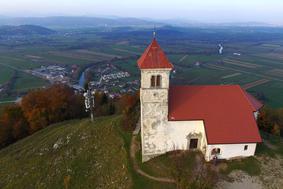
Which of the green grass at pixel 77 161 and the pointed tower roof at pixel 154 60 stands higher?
the pointed tower roof at pixel 154 60

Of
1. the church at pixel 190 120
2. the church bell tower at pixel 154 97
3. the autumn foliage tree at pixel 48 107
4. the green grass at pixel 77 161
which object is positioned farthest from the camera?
the autumn foliage tree at pixel 48 107

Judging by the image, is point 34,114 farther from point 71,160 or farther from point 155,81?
point 155,81

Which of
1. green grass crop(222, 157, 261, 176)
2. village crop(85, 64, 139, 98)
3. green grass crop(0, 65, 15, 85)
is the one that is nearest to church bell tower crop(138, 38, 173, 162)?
green grass crop(222, 157, 261, 176)

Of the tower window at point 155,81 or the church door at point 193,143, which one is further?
the church door at point 193,143

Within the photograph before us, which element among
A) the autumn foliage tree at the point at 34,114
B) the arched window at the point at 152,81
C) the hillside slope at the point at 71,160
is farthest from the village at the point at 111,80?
the arched window at the point at 152,81

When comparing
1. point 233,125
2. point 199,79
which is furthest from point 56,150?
point 199,79

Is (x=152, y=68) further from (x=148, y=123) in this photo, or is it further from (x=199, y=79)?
(x=199, y=79)

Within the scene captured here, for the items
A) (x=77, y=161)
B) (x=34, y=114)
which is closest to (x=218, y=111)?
(x=77, y=161)

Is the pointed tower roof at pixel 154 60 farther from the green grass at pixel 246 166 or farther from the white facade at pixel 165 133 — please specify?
the green grass at pixel 246 166
